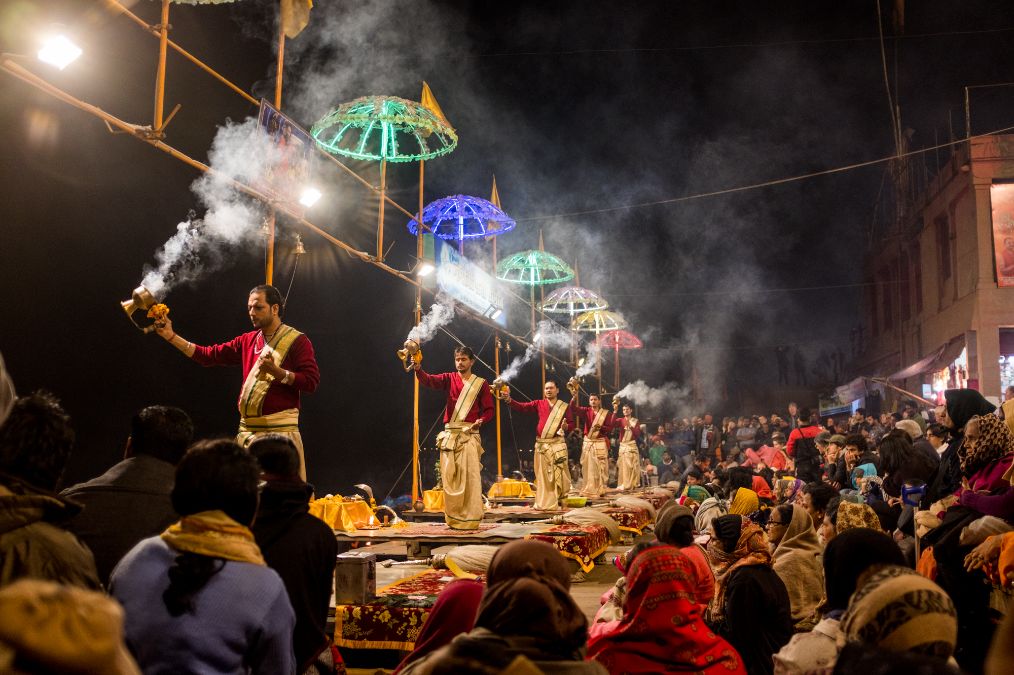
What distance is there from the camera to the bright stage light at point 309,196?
302 inches

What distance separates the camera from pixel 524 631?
2.07 metres

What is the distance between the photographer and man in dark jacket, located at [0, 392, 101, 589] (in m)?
1.93

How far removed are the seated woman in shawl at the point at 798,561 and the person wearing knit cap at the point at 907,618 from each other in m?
2.32

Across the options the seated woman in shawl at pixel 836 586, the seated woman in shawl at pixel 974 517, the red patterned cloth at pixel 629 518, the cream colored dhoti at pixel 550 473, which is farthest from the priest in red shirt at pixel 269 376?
the cream colored dhoti at pixel 550 473

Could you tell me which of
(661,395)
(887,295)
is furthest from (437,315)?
(661,395)

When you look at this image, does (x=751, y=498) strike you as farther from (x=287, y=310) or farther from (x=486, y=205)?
(x=486, y=205)

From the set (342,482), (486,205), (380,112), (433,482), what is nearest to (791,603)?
(380,112)

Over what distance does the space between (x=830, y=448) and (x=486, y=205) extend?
7.16 meters

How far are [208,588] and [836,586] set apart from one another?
214 centimetres

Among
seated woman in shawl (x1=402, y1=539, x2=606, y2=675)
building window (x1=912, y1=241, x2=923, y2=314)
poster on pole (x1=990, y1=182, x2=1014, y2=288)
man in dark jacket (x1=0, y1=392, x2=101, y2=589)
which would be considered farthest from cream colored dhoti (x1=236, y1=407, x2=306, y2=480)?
building window (x1=912, y1=241, x2=923, y2=314)

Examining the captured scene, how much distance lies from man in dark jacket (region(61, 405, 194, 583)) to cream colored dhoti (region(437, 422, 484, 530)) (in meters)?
6.06

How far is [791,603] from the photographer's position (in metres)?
4.49

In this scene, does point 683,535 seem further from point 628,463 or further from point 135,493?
point 628,463

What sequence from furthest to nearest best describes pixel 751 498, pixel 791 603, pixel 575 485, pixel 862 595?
pixel 575 485
pixel 751 498
pixel 791 603
pixel 862 595
